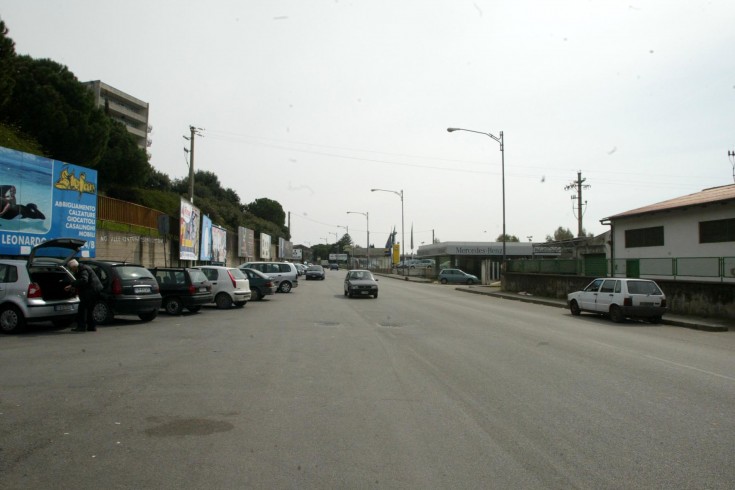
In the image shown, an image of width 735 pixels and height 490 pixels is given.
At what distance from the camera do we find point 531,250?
211 ft

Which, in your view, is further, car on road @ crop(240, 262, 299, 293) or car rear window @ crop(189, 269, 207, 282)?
car on road @ crop(240, 262, 299, 293)

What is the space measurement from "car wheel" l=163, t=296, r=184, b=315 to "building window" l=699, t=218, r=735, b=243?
22898 mm

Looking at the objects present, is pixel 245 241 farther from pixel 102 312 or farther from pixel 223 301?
pixel 102 312

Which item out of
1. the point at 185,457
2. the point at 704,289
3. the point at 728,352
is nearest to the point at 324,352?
the point at 185,457

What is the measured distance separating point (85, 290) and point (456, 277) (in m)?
42.7

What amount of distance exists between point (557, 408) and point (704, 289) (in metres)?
16.6

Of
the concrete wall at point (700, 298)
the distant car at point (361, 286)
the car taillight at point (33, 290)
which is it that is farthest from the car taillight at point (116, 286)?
the concrete wall at point (700, 298)

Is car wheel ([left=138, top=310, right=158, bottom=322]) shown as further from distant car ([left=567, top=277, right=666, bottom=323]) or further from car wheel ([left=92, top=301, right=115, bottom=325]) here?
distant car ([left=567, top=277, right=666, bottom=323])

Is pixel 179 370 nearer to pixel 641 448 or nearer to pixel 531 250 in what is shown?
pixel 641 448

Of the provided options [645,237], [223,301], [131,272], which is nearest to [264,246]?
[645,237]

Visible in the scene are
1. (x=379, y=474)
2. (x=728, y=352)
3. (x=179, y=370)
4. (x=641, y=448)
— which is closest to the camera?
(x=379, y=474)

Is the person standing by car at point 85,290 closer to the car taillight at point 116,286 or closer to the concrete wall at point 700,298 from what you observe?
the car taillight at point 116,286

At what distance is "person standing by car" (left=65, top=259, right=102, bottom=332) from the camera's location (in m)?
12.9

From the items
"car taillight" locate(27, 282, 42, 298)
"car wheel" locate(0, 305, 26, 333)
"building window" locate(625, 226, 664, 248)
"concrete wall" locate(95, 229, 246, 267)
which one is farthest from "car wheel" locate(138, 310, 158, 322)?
"building window" locate(625, 226, 664, 248)
